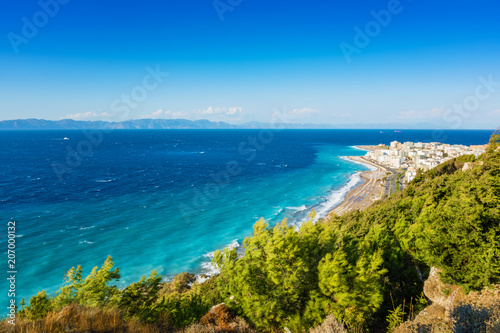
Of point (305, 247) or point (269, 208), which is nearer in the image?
point (305, 247)

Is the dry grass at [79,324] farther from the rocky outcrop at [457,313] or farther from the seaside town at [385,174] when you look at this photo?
the seaside town at [385,174]

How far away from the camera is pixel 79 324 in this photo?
7.85m

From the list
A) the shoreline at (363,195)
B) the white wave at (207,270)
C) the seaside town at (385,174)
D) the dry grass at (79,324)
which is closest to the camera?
the dry grass at (79,324)

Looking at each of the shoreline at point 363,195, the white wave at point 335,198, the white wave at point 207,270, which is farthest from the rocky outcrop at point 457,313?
the white wave at point 335,198

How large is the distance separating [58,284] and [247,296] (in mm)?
25781

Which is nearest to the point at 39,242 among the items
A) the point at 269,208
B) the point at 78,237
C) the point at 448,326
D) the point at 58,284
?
the point at 78,237

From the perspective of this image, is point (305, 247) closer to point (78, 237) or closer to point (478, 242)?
point (478, 242)

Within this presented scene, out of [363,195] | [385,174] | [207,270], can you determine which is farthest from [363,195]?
[207,270]

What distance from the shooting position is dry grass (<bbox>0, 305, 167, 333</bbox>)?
24.1 ft

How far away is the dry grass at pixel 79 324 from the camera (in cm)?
734

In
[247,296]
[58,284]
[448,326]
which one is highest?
[448,326]

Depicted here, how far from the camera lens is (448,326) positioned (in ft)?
23.5

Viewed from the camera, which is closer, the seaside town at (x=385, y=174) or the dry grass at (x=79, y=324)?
the dry grass at (x=79, y=324)

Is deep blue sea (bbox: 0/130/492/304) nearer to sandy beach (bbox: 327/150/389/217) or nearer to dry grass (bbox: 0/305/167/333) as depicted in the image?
sandy beach (bbox: 327/150/389/217)
